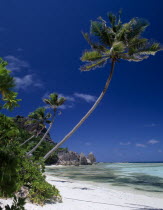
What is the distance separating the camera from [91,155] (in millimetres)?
82062

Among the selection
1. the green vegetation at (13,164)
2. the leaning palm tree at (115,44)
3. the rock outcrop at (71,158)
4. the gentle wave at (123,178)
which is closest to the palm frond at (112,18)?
the leaning palm tree at (115,44)

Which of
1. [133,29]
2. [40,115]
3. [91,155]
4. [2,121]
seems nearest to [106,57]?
[133,29]

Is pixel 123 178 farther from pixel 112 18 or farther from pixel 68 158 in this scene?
pixel 68 158

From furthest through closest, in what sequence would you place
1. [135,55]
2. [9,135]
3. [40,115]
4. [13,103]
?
[40,115] < [135,55] < [13,103] < [9,135]

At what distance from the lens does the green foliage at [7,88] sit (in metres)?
4.67

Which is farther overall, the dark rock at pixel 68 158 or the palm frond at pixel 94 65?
the dark rock at pixel 68 158

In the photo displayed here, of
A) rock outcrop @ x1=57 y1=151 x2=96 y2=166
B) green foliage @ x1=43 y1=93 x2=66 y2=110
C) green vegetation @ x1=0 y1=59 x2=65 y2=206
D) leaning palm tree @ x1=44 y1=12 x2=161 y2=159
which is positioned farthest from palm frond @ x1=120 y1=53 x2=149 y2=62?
rock outcrop @ x1=57 y1=151 x2=96 y2=166

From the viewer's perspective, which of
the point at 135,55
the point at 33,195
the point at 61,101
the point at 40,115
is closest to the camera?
the point at 33,195

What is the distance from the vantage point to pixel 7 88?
5.23 m

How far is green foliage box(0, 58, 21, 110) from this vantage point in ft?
15.3

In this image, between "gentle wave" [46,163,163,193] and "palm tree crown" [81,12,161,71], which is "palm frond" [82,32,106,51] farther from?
"gentle wave" [46,163,163,193]

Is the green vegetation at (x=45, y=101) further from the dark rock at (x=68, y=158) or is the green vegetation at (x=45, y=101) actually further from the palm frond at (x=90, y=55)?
the dark rock at (x=68, y=158)

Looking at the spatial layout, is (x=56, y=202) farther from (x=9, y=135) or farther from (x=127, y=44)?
(x=127, y=44)

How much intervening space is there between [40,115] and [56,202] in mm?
27178
